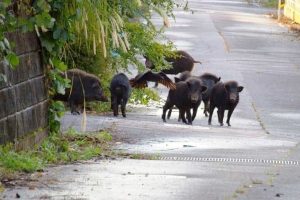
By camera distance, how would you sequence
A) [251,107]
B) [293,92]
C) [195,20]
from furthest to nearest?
[195,20] < [293,92] < [251,107]

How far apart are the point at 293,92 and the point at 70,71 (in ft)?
37.0

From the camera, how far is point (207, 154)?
1320cm

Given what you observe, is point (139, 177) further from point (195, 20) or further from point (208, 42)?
point (195, 20)

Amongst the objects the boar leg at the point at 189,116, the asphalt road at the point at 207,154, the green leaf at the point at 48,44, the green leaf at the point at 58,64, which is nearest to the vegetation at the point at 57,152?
the asphalt road at the point at 207,154

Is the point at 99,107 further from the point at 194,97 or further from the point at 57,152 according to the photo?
the point at 57,152

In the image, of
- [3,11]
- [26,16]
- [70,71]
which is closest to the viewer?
[3,11]

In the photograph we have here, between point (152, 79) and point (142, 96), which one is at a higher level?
point (152, 79)

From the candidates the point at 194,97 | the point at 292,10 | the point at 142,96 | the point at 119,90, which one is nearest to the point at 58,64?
the point at 119,90

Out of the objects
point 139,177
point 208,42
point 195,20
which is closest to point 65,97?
point 139,177

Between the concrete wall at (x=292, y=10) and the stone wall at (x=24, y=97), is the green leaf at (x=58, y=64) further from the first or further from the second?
the concrete wall at (x=292, y=10)

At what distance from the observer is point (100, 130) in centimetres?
1512

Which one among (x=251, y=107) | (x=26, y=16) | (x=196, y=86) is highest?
(x=26, y=16)

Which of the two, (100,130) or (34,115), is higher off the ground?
(34,115)

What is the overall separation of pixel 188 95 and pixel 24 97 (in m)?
8.02
